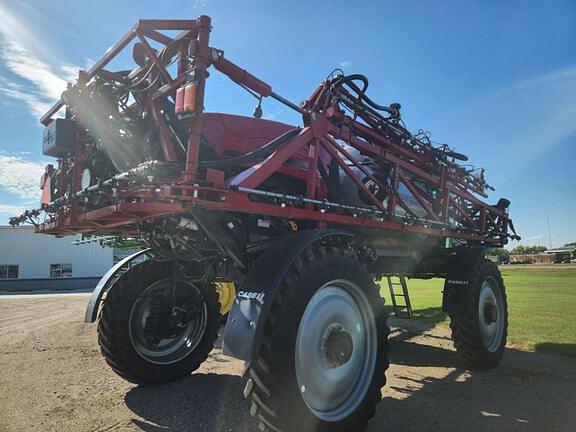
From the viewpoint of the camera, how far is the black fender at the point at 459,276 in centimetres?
547

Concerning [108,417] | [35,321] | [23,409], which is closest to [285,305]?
[108,417]

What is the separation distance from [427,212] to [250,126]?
2592 millimetres

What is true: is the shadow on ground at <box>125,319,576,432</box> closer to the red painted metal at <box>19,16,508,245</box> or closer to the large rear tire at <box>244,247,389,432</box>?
the large rear tire at <box>244,247,389,432</box>

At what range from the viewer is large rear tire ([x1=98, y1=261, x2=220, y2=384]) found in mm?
4383

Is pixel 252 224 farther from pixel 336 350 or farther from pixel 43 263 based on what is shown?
pixel 43 263

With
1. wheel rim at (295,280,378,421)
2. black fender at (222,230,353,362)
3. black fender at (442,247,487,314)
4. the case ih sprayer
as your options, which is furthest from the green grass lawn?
black fender at (222,230,353,362)

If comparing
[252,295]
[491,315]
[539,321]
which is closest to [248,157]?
[252,295]

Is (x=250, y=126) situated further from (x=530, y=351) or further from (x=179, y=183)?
(x=530, y=351)

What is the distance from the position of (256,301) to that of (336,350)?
2.76 ft

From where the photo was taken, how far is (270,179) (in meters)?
4.10

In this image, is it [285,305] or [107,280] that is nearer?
[285,305]

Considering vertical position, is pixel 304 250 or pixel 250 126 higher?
pixel 250 126

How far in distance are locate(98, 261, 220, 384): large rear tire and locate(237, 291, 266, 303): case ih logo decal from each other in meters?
2.12

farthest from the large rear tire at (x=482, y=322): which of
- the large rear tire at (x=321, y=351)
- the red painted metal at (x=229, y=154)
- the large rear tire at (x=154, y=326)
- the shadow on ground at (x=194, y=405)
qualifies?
the large rear tire at (x=154, y=326)
